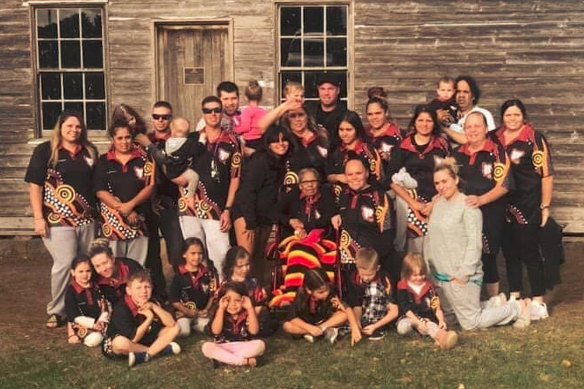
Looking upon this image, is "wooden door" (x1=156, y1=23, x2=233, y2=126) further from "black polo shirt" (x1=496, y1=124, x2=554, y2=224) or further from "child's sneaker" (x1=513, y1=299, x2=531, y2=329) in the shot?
"child's sneaker" (x1=513, y1=299, x2=531, y2=329)

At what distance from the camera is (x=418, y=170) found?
24.9 ft

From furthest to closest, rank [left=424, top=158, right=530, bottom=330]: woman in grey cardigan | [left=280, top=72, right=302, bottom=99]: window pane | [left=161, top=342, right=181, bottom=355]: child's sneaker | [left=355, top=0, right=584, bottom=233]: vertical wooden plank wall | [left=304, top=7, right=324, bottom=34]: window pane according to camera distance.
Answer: [left=280, top=72, right=302, bottom=99]: window pane < [left=304, top=7, right=324, bottom=34]: window pane < [left=355, top=0, right=584, bottom=233]: vertical wooden plank wall < [left=424, top=158, right=530, bottom=330]: woman in grey cardigan < [left=161, top=342, right=181, bottom=355]: child's sneaker

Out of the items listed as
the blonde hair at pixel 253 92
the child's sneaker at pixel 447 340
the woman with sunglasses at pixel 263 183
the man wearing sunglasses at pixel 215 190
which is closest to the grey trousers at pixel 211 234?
the man wearing sunglasses at pixel 215 190

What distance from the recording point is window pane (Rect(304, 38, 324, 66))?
433 inches

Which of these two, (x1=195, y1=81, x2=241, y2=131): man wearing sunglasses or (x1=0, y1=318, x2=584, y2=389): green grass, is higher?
(x1=195, y1=81, x2=241, y2=131): man wearing sunglasses

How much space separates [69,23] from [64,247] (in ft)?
15.2

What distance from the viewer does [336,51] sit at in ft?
36.2

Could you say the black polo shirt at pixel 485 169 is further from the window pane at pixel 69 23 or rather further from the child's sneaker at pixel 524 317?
the window pane at pixel 69 23

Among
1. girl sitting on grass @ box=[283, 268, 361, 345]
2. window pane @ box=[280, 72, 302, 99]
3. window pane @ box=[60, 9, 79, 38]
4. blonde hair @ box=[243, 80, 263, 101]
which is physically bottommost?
girl sitting on grass @ box=[283, 268, 361, 345]

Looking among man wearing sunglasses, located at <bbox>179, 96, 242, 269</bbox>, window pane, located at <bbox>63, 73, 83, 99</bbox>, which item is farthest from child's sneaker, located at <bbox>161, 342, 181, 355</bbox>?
window pane, located at <bbox>63, 73, 83, 99</bbox>

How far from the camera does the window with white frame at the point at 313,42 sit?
11.0 m

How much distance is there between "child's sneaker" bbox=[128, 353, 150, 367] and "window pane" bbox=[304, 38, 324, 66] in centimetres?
542

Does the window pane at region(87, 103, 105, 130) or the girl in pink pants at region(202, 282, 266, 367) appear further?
the window pane at region(87, 103, 105, 130)

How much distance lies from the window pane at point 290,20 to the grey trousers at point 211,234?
4.05m
